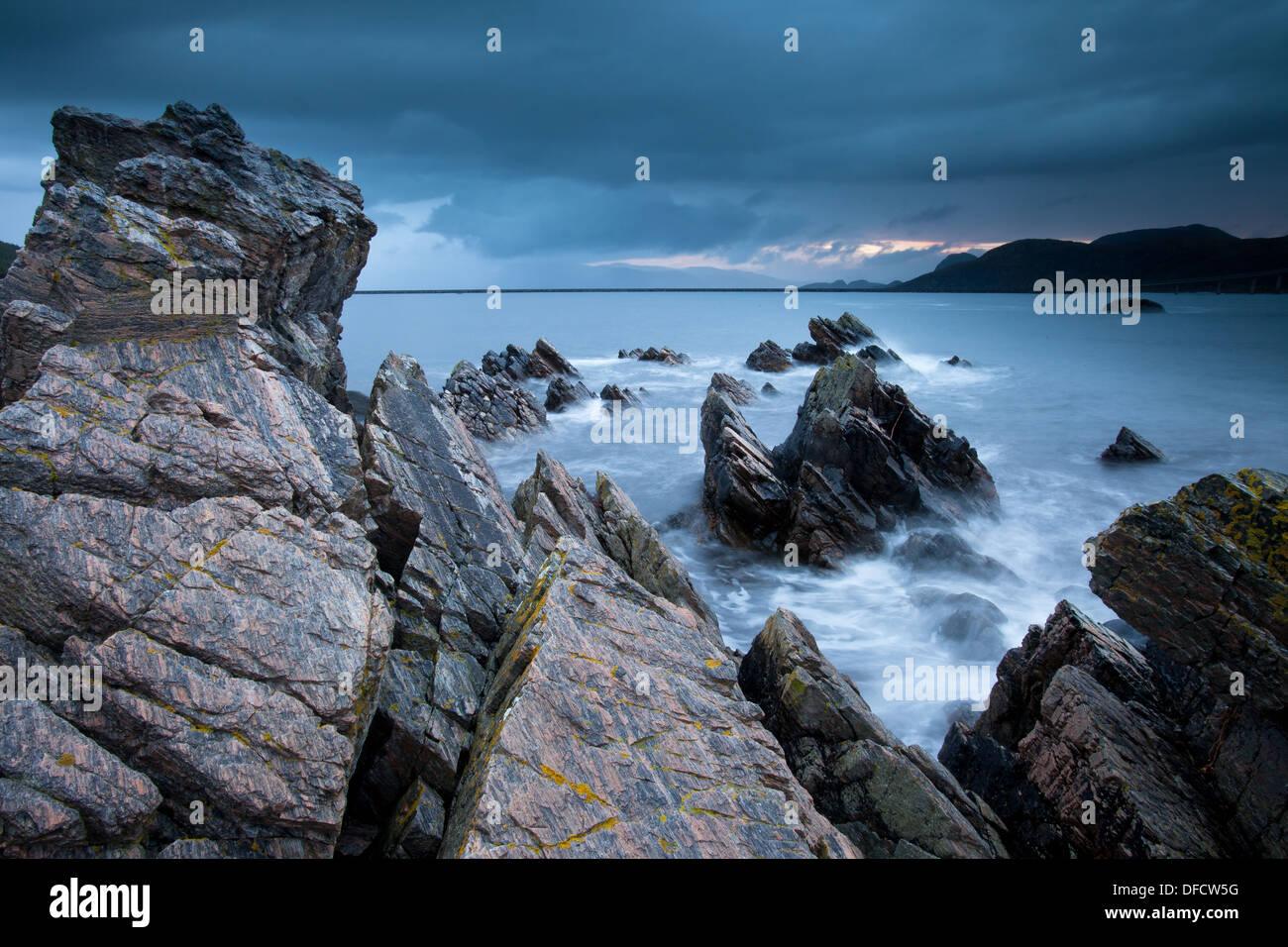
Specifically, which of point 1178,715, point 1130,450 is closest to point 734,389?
point 1130,450

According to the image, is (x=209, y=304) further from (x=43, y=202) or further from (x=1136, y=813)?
(x=1136, y=813)

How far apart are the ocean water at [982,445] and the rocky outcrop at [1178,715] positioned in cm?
598

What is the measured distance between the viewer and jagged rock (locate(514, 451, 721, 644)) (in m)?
18.2

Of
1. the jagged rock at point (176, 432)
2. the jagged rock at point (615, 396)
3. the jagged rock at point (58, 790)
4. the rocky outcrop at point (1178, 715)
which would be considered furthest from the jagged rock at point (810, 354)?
the jagged rock at point (58, 790)

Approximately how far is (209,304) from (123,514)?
615 cm

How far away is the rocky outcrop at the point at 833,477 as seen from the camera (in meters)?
29.3

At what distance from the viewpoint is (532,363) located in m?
66.6

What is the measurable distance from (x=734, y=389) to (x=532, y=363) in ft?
71.3

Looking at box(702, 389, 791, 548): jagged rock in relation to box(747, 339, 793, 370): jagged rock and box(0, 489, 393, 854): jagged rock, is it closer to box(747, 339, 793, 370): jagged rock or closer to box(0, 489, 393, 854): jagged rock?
box(0, 489, 393, 854): jagged rock

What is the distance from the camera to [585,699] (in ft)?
31.5

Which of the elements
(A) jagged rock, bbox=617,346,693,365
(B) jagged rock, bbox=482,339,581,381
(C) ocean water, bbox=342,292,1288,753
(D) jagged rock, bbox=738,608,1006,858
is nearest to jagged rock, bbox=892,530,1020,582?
(C) ocean water, bbox=342,292,1288,753

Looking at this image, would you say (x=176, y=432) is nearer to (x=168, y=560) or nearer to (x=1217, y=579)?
(x=168, y=560)

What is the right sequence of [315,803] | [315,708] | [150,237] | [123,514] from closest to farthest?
[315,803], [315,708], [123,514], [150,237]
